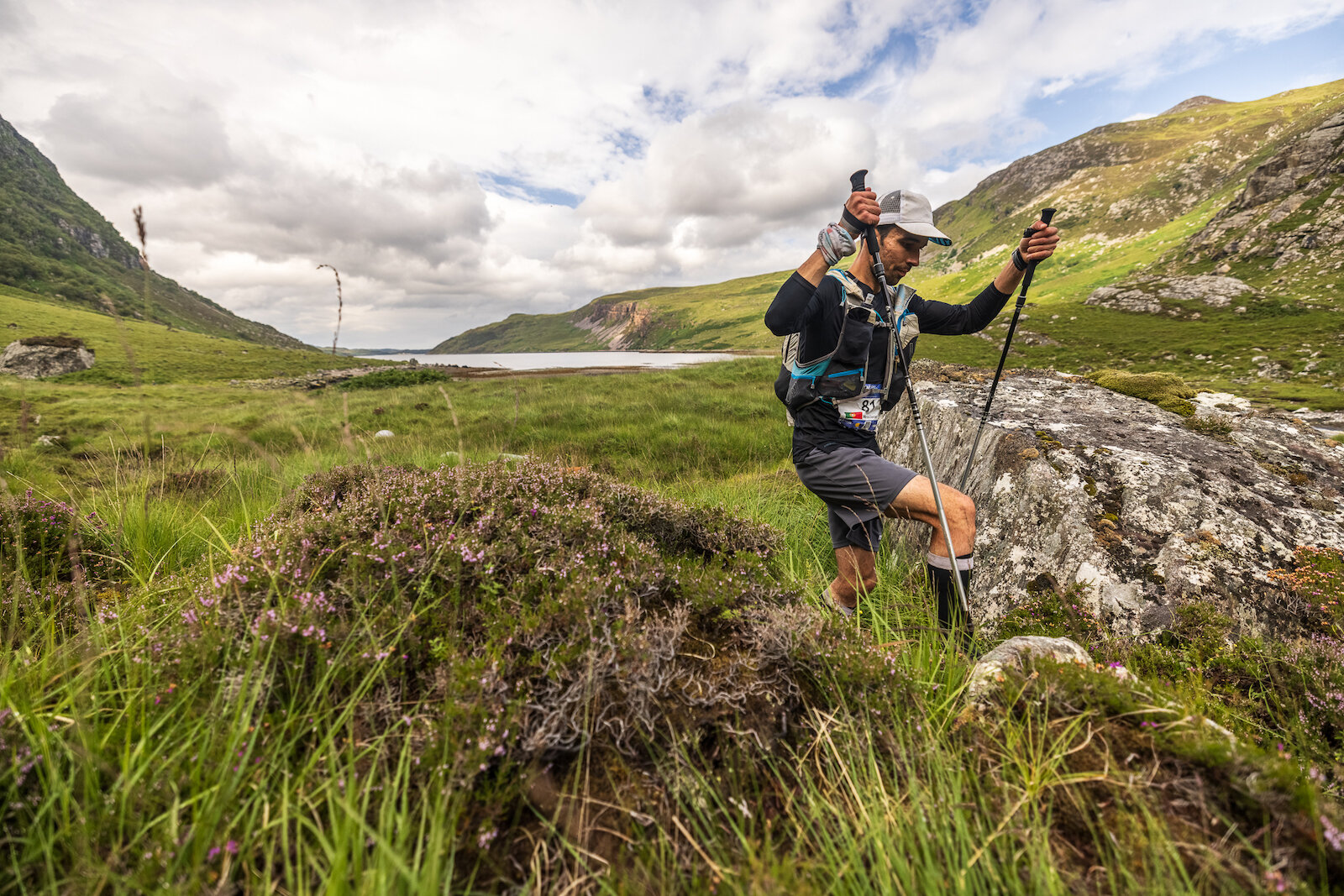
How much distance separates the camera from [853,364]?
3.99 m

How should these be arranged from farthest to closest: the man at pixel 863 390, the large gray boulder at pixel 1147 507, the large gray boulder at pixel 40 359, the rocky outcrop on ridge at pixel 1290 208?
1. the large gray boulder at pixel 40 359
2. the rocky outcrop on ridge at pixel 1290 208
3. the man at pixel 863 390
4. the large gray boulder at pixel 1147 507

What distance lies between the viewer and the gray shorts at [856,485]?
3.80 m

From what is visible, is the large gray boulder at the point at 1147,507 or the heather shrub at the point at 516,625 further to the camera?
the large gray boulder at the point at 1147,507

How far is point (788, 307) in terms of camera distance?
3.95m

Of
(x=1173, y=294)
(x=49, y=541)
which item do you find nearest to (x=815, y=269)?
(x=49, y=541)

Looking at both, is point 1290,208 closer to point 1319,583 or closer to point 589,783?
point 1319,583

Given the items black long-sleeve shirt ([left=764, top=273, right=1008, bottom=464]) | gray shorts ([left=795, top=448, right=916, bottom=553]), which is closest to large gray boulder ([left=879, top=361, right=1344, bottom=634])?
gray shorts ([left=795, top=448, right=916, bottom=553])

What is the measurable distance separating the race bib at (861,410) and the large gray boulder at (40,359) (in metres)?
61.8

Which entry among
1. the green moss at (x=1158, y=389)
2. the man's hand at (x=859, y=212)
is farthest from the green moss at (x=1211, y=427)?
the man's hand at (x=859, y=212)

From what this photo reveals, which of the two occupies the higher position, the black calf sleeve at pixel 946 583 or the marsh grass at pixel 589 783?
the marsh grass at pixel 589 783

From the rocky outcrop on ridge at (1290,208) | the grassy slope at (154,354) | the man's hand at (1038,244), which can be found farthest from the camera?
the grassy slope at (154,354)

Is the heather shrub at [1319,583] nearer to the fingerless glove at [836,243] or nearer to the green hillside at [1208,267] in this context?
the fingerless glove at [836,243]

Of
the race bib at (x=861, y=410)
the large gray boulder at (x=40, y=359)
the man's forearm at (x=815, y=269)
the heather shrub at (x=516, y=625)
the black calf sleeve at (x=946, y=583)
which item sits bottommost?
the black calf sleeve at (x=946, y=583)

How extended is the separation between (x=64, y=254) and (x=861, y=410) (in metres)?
238
